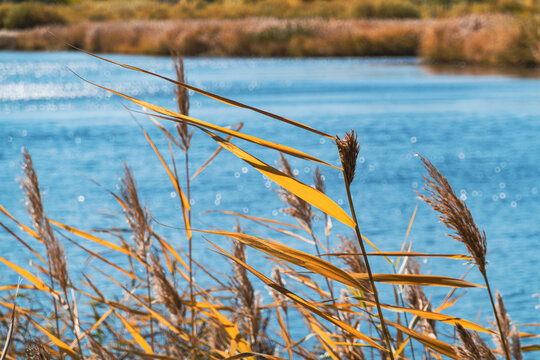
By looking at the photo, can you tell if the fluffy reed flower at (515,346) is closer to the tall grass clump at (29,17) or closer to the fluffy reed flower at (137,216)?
the fluffy reed flower at (137,216)

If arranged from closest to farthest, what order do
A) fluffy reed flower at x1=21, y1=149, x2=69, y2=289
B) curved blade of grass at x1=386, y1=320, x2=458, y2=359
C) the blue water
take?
curved blade of grass at x1=386, y1=320, x2=458, y2=359, fluffy reed flower at x1=21, y1=149, x2=69, y2=289, the blue water

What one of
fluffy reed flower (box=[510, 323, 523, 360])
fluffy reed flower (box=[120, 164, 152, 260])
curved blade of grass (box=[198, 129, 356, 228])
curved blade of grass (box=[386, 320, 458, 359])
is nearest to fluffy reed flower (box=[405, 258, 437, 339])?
fluffy reed flower (box=[510, 323, 523, 360])

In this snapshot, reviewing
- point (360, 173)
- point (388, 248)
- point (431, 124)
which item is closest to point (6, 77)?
point (431, 124)

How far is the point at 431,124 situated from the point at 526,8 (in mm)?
21488

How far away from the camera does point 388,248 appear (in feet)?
12.7

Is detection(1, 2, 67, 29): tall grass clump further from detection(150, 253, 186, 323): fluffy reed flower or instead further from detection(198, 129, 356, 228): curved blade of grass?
detection(198, 129, 356, 228): curved blade of grass

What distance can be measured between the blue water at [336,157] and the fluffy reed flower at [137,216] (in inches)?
18.3

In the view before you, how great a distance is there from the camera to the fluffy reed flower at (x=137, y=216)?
135cm

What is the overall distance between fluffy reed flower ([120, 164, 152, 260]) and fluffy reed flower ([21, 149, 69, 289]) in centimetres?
14

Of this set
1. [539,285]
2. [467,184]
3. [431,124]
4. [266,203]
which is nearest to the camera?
[539,285]

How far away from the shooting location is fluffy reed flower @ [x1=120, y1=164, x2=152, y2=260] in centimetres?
135

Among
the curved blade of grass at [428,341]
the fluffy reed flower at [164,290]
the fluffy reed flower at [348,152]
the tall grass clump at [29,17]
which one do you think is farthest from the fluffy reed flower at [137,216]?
the tall grass clump at [29,17]

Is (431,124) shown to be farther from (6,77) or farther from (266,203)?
(6,77)

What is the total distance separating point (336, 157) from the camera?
6809mm
